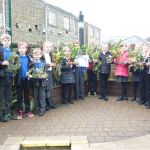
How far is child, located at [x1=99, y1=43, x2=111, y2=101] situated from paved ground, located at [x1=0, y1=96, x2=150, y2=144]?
3.88ft

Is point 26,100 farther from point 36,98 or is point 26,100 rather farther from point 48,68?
point 48,68

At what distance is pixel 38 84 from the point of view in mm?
9406

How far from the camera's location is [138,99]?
11.6 metres

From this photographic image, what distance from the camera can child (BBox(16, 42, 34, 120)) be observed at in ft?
29.7

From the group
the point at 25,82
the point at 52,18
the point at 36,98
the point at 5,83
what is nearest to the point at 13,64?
the point at 5,83

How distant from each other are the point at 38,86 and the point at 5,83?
3.45 feet

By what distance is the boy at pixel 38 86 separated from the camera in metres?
9.37

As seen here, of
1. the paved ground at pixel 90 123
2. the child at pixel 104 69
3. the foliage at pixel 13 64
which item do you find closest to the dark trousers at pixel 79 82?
the child at pixel 104 69

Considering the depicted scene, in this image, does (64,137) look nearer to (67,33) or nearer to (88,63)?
(88,63)

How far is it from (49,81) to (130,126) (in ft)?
9.32

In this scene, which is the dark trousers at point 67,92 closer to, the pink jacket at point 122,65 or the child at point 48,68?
the child at point 48,68

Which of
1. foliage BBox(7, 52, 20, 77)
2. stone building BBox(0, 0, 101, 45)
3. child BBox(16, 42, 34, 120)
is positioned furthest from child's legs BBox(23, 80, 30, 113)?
stone building BBox(0, 0, 101, 45)

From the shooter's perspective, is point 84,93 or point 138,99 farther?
point 84,93

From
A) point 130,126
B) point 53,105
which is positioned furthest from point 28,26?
point 130,126
